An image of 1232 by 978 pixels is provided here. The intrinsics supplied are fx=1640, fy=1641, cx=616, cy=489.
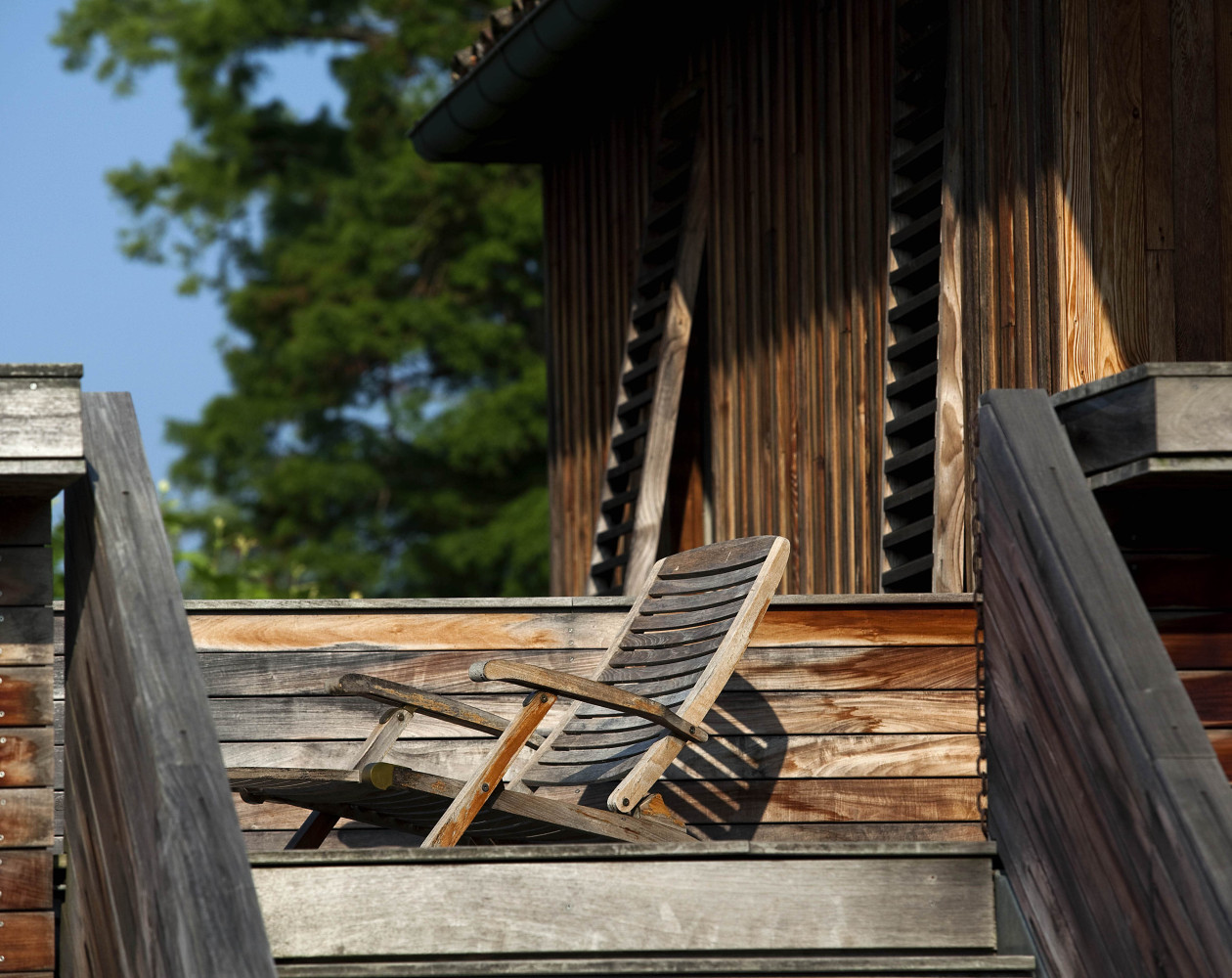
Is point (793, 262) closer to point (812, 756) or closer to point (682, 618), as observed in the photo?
point (682, 618)

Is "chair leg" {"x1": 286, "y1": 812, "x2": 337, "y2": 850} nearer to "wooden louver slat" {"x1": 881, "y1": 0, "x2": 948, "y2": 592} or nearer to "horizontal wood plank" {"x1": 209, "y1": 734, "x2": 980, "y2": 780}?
"horizontal wood plank" {"x1": 209, "y1": 734, "x2": 980, "y2": 780}

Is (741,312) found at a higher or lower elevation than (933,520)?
higher


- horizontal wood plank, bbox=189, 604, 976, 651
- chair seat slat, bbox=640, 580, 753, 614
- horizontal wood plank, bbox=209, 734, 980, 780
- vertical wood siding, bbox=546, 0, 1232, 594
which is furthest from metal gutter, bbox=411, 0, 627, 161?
horizontal wood plank, bbox=209, 734, 980, 780

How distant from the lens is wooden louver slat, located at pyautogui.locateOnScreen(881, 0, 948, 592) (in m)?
4.62

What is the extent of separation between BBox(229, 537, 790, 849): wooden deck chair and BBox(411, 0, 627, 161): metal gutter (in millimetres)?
2824

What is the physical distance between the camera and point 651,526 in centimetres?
669

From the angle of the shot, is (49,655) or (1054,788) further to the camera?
(49,655)

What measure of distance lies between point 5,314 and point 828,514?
25891 millimetres

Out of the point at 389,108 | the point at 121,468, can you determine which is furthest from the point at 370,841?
the point at 389,108

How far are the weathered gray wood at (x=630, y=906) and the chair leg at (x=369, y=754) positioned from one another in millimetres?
1081

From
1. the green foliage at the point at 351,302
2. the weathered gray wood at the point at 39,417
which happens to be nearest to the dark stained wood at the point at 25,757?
the weathered gray wood at the point at 39,417

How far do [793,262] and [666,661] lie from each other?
85.2 inches

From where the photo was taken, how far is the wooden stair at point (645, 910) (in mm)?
2473

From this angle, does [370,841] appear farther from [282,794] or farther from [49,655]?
[49,655]
